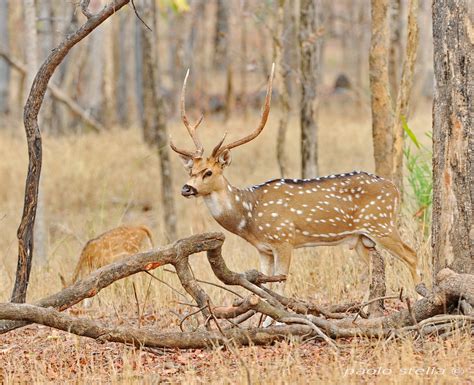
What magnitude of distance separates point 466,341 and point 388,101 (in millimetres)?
4654

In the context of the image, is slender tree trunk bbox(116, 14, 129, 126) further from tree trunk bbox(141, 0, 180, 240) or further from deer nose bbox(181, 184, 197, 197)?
deer nose bbox(181, 184, 197, 197)

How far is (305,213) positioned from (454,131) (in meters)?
2.31

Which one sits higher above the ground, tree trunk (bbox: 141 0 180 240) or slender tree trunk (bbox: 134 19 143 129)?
slender tree trunk (bbox: 134 19 143 129)

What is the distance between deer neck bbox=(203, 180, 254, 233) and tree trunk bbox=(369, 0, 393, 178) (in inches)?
88.3

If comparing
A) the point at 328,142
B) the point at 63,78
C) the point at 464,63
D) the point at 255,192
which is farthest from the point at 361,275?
the point at 63,78

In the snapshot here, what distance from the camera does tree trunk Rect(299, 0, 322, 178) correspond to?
11492 mm

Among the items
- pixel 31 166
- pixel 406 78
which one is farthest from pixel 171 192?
pixel 31 166

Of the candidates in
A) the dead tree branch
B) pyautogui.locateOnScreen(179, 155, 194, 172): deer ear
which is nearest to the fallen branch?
the dead tree branch

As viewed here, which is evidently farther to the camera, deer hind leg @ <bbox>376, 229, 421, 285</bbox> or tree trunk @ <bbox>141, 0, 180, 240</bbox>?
tree trunk @ <bbox>141, 0, 180, 240</bbox>

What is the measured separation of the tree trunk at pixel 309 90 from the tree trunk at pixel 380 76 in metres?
1.62

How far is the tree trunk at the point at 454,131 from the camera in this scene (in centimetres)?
608

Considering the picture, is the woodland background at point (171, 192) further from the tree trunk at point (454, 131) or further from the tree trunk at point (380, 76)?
the tree trunk at point (454, 131)

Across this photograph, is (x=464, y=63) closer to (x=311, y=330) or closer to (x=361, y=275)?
(x=311, y=330)

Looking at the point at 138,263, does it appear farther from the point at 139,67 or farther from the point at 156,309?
the point at 139,67
